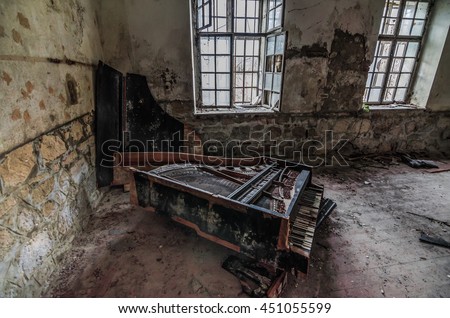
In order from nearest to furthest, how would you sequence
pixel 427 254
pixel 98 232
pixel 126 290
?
pixel 126 290, pixel 427 254, pixel 98 232

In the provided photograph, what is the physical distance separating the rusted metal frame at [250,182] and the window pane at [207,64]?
2198 millimetres

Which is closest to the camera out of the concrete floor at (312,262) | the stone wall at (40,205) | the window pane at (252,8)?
the stone wall at (40,205)

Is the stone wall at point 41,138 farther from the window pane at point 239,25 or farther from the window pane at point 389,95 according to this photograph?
the window pane at point 389,95

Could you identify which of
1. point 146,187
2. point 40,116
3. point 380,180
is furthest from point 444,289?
point 40,116

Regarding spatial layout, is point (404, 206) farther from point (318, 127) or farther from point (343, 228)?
point (318, 127)

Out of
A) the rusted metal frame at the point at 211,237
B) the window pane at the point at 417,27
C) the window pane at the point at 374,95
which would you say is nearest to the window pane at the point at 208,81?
the rusted metal frame at the point at 211,237

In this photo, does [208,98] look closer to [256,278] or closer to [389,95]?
[256,278]

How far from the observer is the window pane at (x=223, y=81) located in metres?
4.04

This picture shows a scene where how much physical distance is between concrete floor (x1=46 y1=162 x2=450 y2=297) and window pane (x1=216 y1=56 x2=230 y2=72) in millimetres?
2578

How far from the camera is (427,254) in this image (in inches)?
87.0

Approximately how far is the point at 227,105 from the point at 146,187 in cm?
250

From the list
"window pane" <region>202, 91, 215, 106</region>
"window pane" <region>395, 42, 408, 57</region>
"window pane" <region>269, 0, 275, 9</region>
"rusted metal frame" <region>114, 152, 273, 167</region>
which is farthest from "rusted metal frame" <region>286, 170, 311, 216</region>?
"window pane" <region>395, 42, 408, 57</region>

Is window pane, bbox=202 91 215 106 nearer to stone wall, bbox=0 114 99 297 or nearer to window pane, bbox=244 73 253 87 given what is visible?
window pane, bbox=244 73 253 87

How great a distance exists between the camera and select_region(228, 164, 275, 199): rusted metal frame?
1.93 metres
